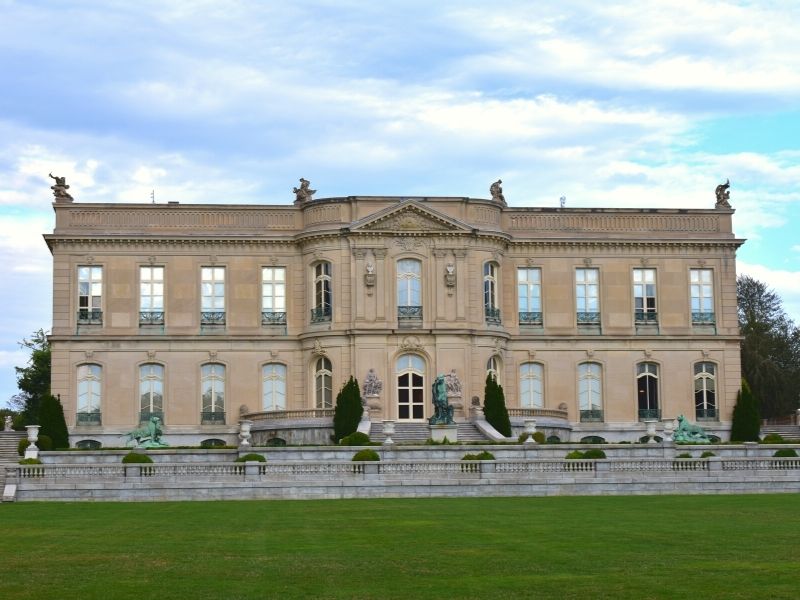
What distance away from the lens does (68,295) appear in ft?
194

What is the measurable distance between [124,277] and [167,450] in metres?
14.0

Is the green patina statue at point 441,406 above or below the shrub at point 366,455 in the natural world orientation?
above

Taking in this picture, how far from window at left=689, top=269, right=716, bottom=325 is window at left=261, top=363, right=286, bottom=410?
17.7 m

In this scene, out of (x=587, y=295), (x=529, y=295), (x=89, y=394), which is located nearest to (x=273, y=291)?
(x=89, y=394)

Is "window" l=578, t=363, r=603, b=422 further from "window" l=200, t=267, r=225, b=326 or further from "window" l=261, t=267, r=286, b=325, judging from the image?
"window" l=200, t=267, r=225, b=326

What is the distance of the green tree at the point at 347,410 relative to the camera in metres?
53.9

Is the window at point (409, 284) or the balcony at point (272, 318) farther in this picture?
the balcony at point (272, 318)

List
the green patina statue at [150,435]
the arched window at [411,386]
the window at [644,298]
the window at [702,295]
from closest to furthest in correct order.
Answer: the green patina statue at [150,435] → the arched window at [411,386] → the window at [644,298] → the window at [702,295]

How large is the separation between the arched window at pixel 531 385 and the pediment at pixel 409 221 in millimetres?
6760

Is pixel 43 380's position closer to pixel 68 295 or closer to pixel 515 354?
pixel 68 295

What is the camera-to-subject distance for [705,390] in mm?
61531

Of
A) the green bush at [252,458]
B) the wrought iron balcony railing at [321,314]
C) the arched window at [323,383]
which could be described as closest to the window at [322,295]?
the wrought iron balcony railing at [321,314]

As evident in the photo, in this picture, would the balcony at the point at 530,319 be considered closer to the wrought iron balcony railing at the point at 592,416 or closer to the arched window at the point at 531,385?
the arched window at the point at 531,385

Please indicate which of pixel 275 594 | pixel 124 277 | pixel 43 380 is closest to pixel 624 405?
pixel 124 277
